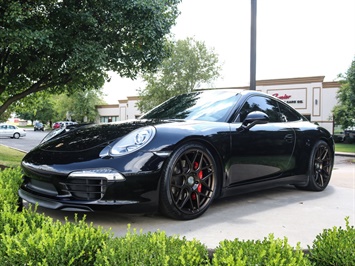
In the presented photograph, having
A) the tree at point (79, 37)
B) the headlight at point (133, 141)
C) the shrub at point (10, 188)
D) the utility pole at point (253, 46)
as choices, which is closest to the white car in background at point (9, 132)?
the tree at point (79, 37)

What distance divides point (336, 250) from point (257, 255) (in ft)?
1.55

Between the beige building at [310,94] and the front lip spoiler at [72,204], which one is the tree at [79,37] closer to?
the front lip spoiler at [72,204]

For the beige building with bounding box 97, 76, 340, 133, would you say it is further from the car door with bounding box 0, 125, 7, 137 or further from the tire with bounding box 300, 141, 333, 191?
the tire with bounding box 300, 141, 333, 191

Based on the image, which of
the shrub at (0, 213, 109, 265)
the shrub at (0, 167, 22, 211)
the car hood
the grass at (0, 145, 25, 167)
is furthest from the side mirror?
the grass at (0, 145, 25, 167)

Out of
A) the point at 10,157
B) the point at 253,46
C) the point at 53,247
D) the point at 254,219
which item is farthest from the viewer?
the point at 10,157

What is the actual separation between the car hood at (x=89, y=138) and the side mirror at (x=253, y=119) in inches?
42.4

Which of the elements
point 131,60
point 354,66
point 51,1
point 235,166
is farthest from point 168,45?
point 354,66

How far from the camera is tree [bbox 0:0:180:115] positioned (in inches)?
319

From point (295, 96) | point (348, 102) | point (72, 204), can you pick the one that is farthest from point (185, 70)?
point (72, 204)

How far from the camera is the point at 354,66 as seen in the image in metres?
21.1

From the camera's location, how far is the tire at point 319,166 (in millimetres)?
4742

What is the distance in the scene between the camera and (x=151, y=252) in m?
1.81

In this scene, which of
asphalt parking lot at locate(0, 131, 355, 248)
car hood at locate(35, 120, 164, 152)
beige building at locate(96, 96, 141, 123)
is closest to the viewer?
asphalt parking lot at locate(0, 131, 355, 248)

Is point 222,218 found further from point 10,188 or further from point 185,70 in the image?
point 185,70
